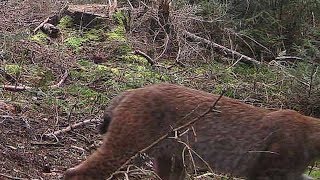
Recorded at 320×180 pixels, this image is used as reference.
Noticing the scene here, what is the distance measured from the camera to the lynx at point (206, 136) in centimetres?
527

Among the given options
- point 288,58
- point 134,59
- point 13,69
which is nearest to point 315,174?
point 13,69

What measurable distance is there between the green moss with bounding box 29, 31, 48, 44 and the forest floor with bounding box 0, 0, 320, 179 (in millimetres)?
Answer: 19

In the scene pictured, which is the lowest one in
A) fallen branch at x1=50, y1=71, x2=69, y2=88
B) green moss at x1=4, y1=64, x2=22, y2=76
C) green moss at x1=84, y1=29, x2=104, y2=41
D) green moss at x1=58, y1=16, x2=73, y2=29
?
green moss at x1=84, y1=29, x2=104, y2=41

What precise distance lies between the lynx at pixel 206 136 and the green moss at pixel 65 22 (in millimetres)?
8131

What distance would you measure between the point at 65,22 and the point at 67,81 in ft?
13.2

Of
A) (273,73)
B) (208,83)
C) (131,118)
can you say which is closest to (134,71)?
(208,83)

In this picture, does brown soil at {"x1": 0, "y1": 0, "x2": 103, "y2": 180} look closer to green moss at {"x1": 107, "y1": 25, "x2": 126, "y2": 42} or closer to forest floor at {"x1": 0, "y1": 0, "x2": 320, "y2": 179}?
forest floor at {"x1": 0, "y1": 0, "x2": 320, "y2": 179}

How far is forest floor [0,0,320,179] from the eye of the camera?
676 cm

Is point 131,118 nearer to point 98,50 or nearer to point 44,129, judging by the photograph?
point 44,129

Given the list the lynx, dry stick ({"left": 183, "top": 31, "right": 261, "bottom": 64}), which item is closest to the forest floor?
dry stick ({"left": 183, "top": 31, "right": 261, "bottom": 64})

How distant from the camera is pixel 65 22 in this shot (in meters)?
13.6

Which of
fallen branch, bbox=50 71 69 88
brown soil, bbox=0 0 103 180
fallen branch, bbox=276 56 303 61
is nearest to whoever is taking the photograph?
brown soil, bbox=0 0 103 180

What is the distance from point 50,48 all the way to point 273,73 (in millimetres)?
4002

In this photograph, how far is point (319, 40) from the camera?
1307 cm
